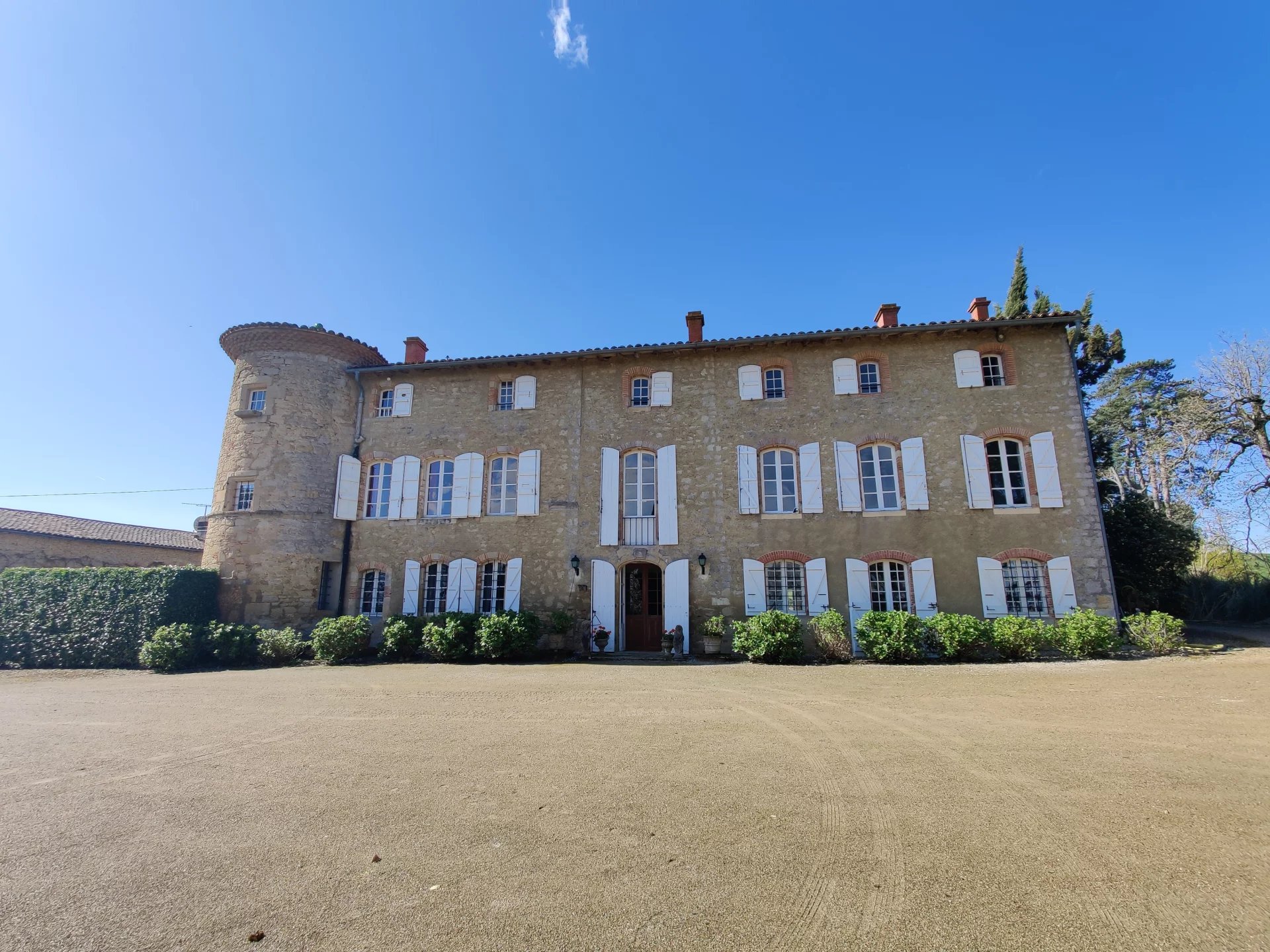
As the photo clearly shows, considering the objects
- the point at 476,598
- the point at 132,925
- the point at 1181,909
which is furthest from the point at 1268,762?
the point at 476,598

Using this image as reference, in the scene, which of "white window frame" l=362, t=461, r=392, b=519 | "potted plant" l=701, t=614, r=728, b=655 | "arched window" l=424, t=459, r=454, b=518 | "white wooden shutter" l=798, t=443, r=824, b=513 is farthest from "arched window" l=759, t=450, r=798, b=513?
"white window frame" l=362, t=461, r=392, b=519

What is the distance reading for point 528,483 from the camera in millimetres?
14555

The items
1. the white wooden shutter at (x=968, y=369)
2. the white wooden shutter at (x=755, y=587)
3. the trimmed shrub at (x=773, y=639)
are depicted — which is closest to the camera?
the trimmed shrub at (x=773, y=639)

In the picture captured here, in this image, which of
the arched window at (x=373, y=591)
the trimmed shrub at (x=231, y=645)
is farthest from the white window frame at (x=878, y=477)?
the trimmed shrub at (x=231, y=645)

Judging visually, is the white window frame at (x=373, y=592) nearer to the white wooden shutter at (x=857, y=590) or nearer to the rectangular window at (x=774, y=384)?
the rectangular window at (x=774, y=384)

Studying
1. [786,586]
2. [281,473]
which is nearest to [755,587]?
[786,586]

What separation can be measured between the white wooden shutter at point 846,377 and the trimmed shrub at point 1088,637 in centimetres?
630

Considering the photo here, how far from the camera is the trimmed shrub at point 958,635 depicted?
1099 cm

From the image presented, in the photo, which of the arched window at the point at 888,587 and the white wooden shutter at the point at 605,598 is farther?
the white wooden shutter at the point at 605,598

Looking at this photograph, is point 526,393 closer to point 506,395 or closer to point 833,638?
point 506,395

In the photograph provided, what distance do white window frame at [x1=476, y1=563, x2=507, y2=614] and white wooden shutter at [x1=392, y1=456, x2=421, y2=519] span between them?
2.37 meters

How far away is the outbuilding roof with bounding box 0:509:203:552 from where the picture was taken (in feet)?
61.0

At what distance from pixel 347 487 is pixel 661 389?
850 centimetres

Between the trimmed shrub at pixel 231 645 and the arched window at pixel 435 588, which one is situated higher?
the arched window at pixel 435 588
